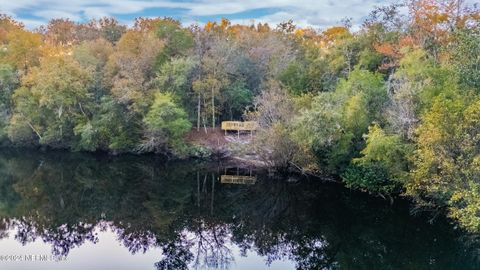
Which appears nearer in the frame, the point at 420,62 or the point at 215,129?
the point at 420,62

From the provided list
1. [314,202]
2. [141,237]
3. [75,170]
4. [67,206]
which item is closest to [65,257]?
[141,237]

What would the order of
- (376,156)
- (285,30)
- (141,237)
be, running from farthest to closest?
1. (285,30)
2. (376,156)
3. (141,237)

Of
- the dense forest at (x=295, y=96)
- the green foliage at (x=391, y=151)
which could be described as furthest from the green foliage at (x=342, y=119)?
the green foliage at (x=391, y=151)

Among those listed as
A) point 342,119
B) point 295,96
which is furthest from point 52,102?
point 342,119

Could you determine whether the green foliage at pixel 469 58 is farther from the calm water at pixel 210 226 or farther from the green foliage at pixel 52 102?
the green foliage at pixel 52 102

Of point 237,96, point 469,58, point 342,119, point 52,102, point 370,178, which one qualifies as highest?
point 469,58

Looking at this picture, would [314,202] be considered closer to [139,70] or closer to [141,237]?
[141,237]

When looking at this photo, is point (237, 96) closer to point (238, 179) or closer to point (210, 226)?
→ point (238, 179)
